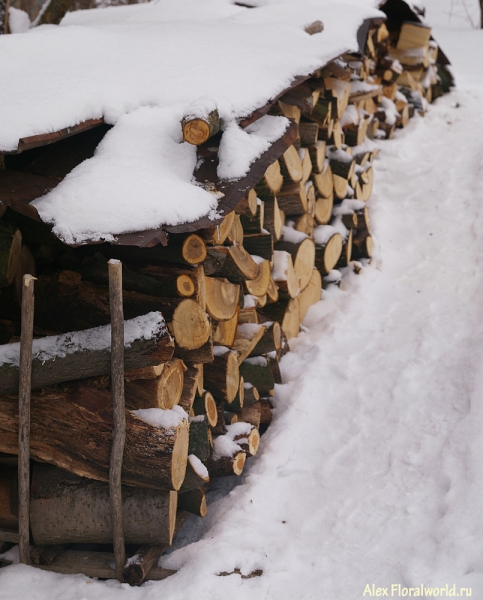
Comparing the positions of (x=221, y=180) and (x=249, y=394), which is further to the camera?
(x=249, y=394)

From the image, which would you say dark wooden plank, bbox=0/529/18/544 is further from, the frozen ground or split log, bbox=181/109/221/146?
split log, bbox=181/109/221/146

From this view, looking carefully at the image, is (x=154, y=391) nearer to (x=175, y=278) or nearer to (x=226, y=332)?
(x=175, y=278)

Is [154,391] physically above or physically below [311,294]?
above

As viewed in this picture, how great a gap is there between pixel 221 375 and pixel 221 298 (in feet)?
1.54

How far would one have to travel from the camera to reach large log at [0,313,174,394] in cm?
286

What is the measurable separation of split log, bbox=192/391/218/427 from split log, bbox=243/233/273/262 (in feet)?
3.40

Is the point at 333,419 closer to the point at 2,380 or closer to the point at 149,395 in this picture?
the point at 149,395

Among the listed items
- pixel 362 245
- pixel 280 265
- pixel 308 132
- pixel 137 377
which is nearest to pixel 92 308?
pixel 137 377

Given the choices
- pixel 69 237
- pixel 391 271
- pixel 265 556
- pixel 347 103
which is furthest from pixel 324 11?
pixel 265 556

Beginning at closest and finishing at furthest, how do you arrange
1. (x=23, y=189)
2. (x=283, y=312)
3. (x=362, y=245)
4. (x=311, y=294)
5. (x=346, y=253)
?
(x=23, y=189) → (x=283, y=312) → (x=311, y=294) → (x=346, y=253) → (x=362, y=245)

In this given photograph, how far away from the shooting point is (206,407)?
11.4ft

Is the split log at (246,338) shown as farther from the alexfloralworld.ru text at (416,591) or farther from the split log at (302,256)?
the alexfloralworld.ru text at (416,591)

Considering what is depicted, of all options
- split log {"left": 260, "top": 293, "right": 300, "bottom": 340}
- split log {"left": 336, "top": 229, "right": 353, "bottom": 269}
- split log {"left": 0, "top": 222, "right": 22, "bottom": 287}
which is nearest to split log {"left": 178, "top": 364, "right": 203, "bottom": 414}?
split log {"left": 0, "top": 222, "right": 22, "bottom": 287}

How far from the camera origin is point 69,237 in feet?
8.41
